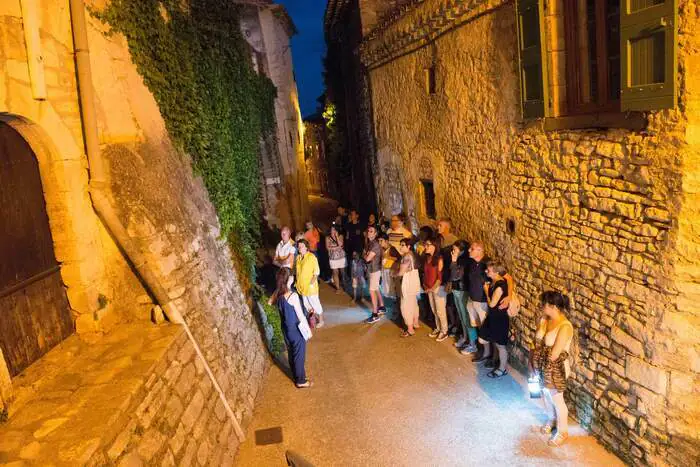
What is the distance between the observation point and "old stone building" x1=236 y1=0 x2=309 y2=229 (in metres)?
15.2

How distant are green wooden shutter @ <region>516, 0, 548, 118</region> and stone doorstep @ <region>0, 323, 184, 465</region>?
4.74 meters

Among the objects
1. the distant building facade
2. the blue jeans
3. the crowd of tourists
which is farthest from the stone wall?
the distant building facade

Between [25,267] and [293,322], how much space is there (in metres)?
3.35

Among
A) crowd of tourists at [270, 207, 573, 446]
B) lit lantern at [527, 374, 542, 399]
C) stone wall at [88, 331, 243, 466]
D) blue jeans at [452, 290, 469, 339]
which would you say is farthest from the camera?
blue jeans at [452, 290, 469, 339]

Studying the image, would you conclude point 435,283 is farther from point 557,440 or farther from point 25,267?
point 25,267

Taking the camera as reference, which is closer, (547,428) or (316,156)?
(547,428)

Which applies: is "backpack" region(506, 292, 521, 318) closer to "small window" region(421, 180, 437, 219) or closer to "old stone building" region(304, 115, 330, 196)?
"small window" region(421, 180, 437, 219)

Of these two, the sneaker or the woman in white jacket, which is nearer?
the woman in white jacket

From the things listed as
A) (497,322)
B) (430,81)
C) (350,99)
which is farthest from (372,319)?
(350,99)

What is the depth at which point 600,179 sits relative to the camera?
538 cm

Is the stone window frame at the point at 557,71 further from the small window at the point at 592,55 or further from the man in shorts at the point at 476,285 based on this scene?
the man in shorts at the point at 476,285

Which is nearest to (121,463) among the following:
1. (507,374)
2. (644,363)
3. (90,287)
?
(90,287)

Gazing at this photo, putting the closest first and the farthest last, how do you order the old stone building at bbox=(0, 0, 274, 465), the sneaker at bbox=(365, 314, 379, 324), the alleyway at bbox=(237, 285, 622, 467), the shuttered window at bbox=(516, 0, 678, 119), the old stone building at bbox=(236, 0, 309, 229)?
the old stone building at bbox=(0, 0, 274, 465) → the shuttered window at bbox=(516, 0, 678, 119) → the alleyway at bbox=(237, 285, 622, 467) → the sneaker at bbox=(365, 314, 379, 324) → the old stone building at bbox=(236, 0, 309, 229)

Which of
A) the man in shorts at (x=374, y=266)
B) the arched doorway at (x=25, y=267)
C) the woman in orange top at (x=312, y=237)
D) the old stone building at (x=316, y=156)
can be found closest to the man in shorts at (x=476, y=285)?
the man in shorts at (x=374, y=266)
